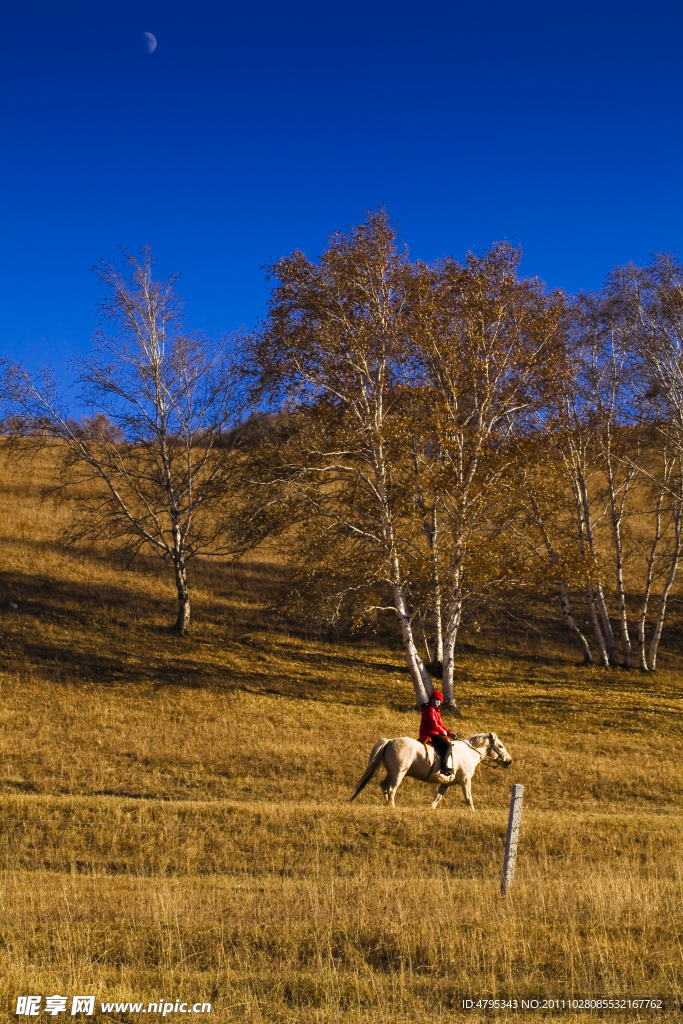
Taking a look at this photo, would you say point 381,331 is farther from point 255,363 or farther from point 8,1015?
point 8,1015

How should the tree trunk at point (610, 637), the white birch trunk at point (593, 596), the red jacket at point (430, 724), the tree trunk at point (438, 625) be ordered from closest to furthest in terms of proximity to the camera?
1. the red jacket at point (430, 724)
2. the tree trunk at point (438, 625)
3. the white birch trunk at point (593, 596)
4. the tree trunk at point (610, 637)

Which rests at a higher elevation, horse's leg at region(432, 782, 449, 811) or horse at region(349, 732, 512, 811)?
horse at region(349, 732, 512, 811)

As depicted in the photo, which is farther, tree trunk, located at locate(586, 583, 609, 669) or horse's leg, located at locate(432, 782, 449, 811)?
tree trunk, located at locate(586, 583, 609, 669)

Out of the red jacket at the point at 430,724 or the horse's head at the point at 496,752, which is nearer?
the red jacket at the point at 430,724

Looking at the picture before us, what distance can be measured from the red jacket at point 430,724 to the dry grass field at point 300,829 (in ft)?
4.66

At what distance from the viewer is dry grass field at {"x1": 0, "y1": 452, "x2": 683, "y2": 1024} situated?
579 centimetres

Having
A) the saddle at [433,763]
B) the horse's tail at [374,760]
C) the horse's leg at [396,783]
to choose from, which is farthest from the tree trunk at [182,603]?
the saddle at [433,763]

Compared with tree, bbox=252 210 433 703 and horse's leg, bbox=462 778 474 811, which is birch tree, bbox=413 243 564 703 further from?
horse's leg, bbox=462 778 474 811

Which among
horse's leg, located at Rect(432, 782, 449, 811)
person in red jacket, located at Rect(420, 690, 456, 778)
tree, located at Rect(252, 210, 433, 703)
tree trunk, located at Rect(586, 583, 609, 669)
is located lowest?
horse's leg, located at Rect(432, 782, 449, 811)

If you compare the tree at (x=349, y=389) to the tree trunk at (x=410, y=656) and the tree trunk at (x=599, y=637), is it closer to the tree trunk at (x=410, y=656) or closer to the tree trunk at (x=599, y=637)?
the tree trunk at (x=410, y=656)

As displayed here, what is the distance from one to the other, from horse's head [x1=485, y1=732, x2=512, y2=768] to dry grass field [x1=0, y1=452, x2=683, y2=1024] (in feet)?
3.00

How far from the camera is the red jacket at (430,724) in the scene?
43.9ft

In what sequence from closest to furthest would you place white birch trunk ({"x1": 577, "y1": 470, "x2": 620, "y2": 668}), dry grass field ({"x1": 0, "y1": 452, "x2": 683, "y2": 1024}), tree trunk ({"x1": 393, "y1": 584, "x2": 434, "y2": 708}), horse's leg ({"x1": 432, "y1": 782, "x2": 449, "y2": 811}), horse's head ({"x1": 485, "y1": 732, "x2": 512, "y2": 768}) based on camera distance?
dry grass field ({"x1": 0, "y1": 452, "x2": 683, "y2": 1024}) → horse's leg ({"x1": 432, "y1": 782, "x2": 449, "y2": 811}) → horse's head ({"x1": 485, "y1": 732, "x2": 512, "y2": 768}) → tree trunk ({"x1": 393, "y1": 584, "x2": 434, "y2": 708}) → white birch trunk ({"x1": 577, "y1": 470, "x2": 620, "y2": 668})

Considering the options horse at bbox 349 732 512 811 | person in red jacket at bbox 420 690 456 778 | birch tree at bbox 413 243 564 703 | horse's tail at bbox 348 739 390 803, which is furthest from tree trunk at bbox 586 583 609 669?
horse's tail at bbox 348 739 390 803
